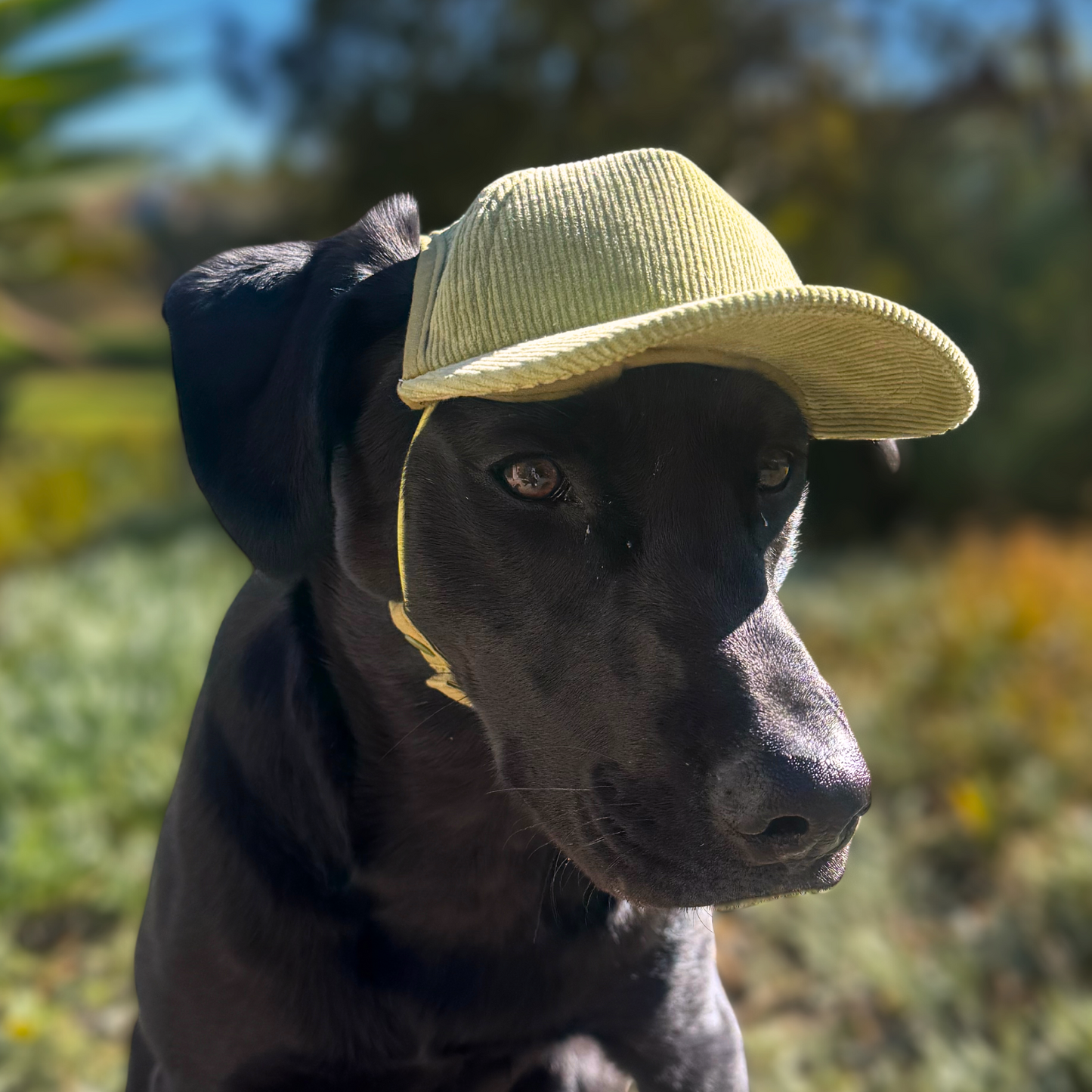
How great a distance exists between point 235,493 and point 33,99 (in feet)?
26.6

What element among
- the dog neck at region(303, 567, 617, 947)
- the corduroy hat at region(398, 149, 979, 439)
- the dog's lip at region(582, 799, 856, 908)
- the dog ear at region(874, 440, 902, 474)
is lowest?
the dog neck at region(303, 567, 617, 947)

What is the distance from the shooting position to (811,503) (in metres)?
8.02

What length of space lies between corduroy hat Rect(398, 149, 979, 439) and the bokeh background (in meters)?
2.03

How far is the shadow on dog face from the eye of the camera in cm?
132

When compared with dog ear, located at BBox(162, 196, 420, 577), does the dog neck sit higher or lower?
lower

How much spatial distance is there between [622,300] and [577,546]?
30cm

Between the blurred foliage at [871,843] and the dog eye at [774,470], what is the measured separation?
5.92ft

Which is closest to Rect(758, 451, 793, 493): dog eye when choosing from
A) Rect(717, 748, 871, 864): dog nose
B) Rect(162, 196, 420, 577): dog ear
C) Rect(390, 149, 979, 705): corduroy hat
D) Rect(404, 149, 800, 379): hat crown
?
Rect(390, 149, 979, 705): corduroy hat

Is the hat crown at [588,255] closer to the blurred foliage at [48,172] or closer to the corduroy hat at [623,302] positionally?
the corduroy hat at [623,302]

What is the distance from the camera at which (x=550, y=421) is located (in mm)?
1429

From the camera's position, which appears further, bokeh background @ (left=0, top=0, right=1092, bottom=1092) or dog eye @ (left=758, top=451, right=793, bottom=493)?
bokeh background @ (left=0, top=0, right=1092, bottom=1092)

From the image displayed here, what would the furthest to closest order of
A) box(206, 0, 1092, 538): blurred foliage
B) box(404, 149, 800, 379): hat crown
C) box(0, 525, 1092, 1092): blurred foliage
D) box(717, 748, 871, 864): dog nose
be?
box(206, 0, 1092, 538): blurred foliage → box(0, 525, 1092, 1092): blurred foliage → box(404, 149, 800, 379): hat crown → box(717, 748, 871, 864): dog nose

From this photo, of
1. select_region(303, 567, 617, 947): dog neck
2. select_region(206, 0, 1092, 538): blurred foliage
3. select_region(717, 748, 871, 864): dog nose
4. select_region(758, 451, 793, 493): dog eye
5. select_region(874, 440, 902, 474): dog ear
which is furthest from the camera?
select_region(206, 0, 1092, 538): blurred foliage

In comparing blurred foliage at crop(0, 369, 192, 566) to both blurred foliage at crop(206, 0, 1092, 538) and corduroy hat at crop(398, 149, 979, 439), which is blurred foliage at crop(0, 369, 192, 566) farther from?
corduroy hat at crop(398, 149, 979, 439)
